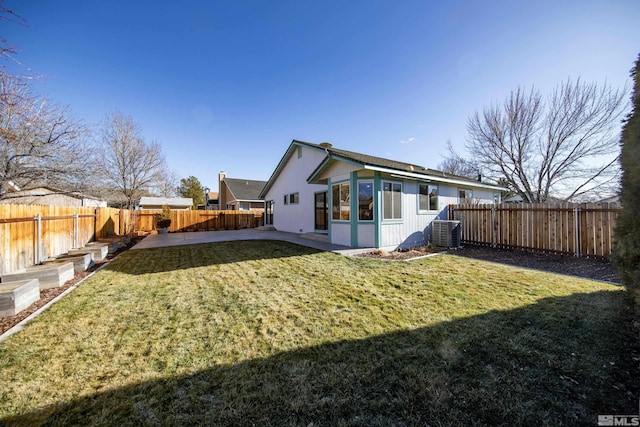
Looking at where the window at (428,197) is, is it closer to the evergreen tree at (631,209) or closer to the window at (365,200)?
the window at (365,200)

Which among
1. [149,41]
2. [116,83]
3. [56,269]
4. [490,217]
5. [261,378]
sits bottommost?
[261,378]

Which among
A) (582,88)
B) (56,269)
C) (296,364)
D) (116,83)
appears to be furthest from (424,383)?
(582,88)

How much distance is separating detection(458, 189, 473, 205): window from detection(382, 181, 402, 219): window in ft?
16.2

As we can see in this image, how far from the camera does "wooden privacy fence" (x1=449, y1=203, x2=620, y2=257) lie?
7.16 m

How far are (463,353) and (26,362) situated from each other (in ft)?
15.8

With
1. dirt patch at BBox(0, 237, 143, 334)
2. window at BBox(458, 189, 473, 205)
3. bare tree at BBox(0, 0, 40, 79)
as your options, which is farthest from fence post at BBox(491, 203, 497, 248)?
dirt patch at BBox(0, 237, 143, 334)

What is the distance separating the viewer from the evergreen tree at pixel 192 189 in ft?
128

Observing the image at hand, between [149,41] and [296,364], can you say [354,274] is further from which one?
A: [149,41]

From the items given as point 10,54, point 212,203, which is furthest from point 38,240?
point 212,203

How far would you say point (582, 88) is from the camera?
12.6 m

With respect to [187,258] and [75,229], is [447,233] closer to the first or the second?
[187,258]

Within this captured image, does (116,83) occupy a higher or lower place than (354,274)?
higher

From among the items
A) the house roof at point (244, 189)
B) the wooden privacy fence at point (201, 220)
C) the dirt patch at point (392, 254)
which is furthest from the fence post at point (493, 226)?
the house roof at point (244, 189)

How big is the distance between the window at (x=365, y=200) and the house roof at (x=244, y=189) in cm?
1729
